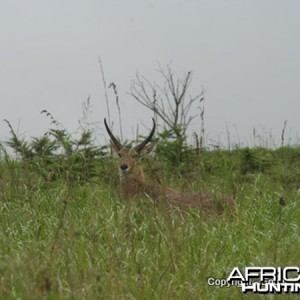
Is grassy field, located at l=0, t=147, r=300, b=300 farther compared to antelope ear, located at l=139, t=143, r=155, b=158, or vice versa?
antelope ear, located at l=139, t=143, r=155, b=158

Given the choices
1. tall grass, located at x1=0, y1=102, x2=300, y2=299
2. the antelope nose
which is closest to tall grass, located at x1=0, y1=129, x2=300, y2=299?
tall grass, located at x1=0, y1=102, x2=300, y2=299

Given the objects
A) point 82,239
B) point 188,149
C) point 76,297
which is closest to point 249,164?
point 188,149

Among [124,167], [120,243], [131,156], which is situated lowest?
[120,243]

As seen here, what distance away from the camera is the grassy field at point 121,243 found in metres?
4.47

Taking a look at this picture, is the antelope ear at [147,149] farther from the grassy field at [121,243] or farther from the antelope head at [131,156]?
the grassy field at [121,243]

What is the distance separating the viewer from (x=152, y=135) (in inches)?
424

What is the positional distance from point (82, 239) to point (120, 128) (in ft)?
5.18

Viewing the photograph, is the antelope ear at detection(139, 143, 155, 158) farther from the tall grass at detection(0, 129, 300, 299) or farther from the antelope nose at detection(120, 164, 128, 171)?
the tall grass at detection(0, 129, 300, 299)

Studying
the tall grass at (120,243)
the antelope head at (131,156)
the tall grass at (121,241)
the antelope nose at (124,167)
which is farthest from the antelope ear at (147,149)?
the tall grass at (120,243)

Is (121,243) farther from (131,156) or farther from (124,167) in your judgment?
(131,156)

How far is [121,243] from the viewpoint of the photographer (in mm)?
5570

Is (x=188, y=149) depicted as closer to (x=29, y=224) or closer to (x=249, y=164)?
(x=249, y=164)

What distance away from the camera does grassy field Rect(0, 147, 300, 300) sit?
447cm

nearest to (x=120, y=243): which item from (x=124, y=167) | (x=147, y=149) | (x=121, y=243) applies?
(x=121, y=243)
